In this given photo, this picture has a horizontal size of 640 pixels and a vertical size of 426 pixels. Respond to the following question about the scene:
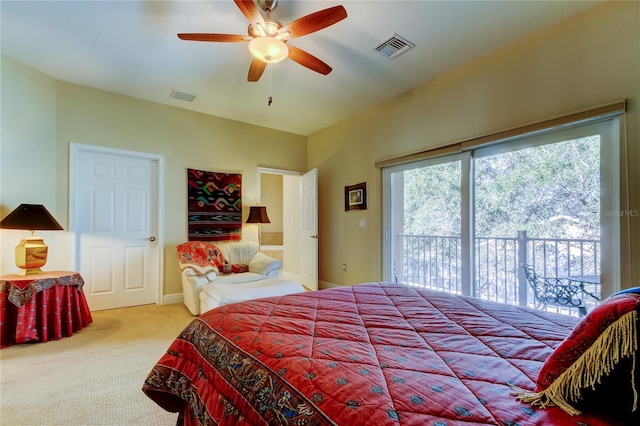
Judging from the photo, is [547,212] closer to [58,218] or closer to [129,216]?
[129,216]

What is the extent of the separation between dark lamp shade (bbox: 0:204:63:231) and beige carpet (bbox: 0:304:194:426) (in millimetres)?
1056

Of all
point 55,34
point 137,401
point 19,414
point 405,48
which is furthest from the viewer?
point 405,48

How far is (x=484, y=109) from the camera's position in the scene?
2840 millimetres

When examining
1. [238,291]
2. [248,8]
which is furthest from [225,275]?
[248,8]

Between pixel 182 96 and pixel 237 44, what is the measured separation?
150 cm

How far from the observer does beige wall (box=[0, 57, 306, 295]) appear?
9.36 feet

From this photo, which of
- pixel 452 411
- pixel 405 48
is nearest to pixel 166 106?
pixel 405 48

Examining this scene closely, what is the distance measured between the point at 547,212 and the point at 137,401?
11.5 ft

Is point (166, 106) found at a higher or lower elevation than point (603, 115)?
higher

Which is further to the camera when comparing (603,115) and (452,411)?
(603,115)

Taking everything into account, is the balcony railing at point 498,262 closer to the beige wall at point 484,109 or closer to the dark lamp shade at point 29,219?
the beige wall at point 484,109


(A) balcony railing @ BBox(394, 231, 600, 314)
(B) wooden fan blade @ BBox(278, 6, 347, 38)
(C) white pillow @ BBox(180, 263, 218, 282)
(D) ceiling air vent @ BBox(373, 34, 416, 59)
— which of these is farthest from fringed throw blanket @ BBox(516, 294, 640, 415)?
(C) white pillow @ BBox(180, 263, 218, 282)

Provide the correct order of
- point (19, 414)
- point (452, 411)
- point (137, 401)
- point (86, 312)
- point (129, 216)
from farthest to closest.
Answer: point (129, 216) → point (86, 312) → point (137, 401) → point (19, 414) → point (452, 411)

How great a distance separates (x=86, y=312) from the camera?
2.99 meters
